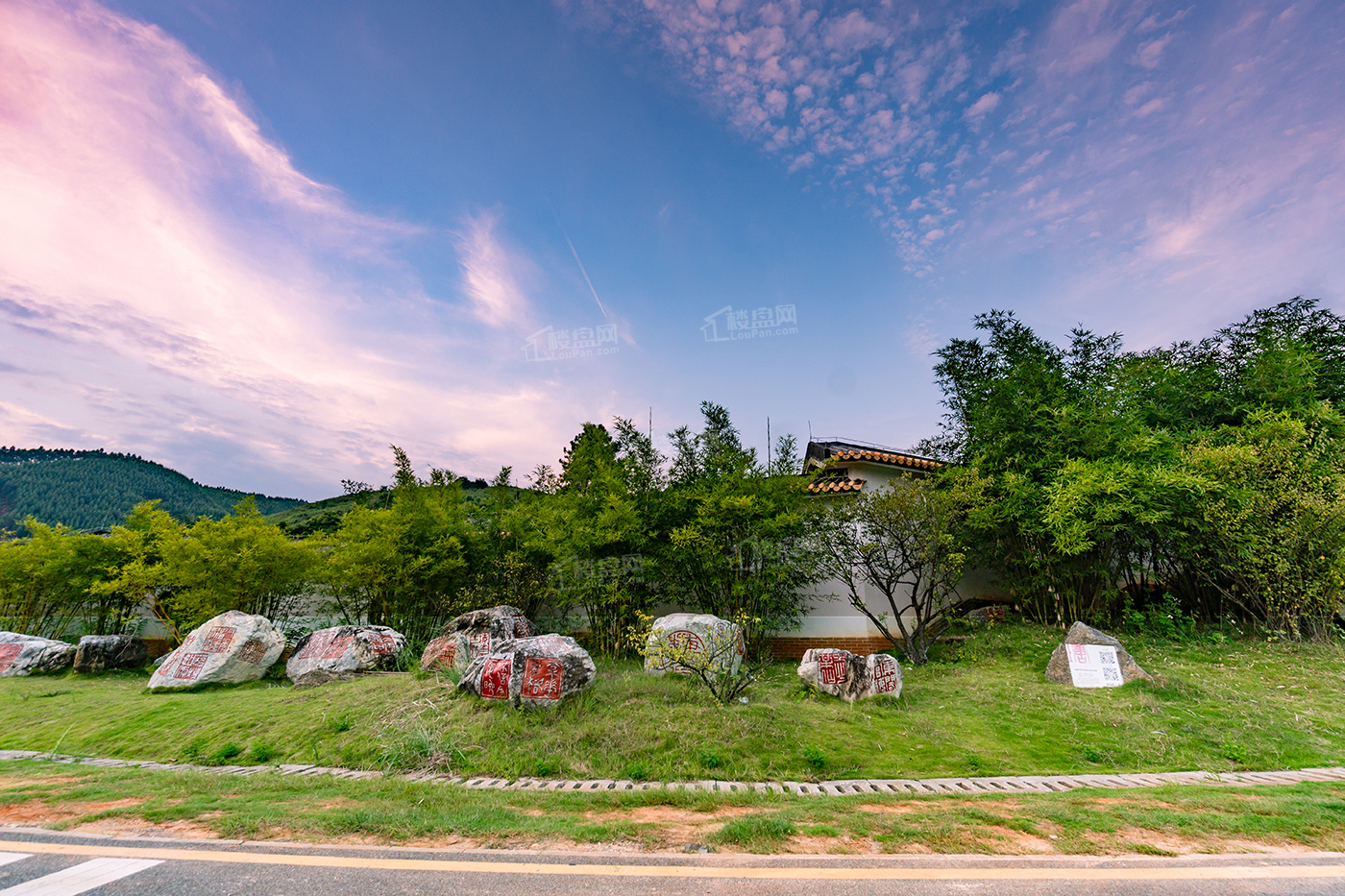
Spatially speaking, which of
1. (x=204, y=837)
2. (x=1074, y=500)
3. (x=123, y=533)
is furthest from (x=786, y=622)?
(x=123, y=533)

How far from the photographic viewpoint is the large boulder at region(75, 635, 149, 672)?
9.42 metres

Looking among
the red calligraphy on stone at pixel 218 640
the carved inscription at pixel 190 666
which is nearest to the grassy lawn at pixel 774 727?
the carved inscription at pixel 190 666

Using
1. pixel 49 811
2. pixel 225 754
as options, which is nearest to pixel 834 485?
pixel 225 754

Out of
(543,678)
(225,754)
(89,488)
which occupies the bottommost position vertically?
(225,754)

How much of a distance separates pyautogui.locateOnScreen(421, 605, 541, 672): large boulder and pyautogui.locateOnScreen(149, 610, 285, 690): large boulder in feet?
9.80

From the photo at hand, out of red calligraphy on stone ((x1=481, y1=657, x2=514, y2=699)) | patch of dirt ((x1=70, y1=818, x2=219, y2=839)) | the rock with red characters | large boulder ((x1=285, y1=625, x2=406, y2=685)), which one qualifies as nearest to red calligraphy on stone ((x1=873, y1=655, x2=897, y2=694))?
the rock with red characters

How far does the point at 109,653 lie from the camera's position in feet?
31.8

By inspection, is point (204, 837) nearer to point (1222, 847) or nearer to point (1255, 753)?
point (1222, 847)

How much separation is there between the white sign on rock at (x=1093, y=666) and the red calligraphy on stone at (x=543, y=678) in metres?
5.94

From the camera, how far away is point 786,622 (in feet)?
29.2

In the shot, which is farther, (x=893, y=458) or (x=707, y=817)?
(x=893, y=458)

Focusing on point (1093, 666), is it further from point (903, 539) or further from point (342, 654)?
point (342, 654)

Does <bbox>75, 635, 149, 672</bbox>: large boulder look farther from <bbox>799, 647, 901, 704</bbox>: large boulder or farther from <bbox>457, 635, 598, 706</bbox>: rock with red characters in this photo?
<bbox>799, 647, 901, 704</bbox>: large boulder

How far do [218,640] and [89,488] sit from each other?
97.6 feet
